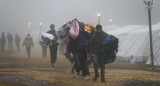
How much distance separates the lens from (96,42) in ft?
29.3

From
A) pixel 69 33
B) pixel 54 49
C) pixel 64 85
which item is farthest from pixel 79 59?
pixel 54 49

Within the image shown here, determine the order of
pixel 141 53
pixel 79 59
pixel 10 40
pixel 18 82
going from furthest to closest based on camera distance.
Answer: pixel 10 40 < pixel 141 53 < pixel 79 59 < pixel 18 82

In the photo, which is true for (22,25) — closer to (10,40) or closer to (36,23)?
(36,23)

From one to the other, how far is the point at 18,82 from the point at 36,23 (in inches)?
4866

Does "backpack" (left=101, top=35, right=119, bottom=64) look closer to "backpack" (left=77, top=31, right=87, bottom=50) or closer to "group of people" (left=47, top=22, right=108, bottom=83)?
"group of people" (left=47, top=22, right=108, bottom=83)

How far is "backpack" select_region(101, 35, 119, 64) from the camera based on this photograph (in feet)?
28.7

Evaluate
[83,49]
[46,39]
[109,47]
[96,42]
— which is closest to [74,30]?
[83,49]

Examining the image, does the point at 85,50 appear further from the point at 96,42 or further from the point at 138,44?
the point at 138,44

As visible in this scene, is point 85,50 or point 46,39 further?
point 46,39

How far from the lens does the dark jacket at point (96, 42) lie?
889cm

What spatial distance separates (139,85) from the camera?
28.2 feet

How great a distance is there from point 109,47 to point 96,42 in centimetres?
41

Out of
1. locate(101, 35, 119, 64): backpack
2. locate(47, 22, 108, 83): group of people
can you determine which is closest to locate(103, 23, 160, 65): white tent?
locate(47, 22, 108, 83): group of people

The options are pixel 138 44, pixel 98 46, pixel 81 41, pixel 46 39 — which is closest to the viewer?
pixel 98 46
